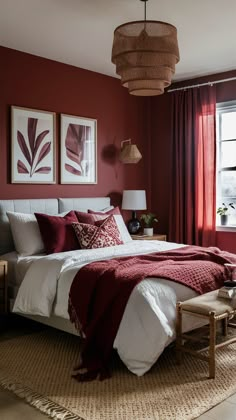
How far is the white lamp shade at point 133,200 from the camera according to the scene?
222 inches

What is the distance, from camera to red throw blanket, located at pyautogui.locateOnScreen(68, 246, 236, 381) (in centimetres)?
305

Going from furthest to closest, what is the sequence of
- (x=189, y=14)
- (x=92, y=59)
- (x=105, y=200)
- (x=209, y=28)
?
1. (x=105, y=200)
2. (x=92, y=59)
3. (x=209, y=28)
4. (x=189, y=14)

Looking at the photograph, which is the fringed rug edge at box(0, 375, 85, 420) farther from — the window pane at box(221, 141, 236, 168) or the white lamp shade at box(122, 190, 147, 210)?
the window pane at box(221, 141, 236, 168)

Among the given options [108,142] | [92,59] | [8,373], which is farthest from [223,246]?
[8,373]

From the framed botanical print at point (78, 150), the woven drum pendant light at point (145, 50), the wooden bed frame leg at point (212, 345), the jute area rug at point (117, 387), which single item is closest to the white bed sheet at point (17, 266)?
the jute area rug at point (117, 387)

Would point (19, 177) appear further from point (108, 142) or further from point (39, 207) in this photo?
point (108, 142)

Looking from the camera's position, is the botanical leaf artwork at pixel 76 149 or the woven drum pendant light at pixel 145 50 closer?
the woven drum pendant light at pixel 145 50

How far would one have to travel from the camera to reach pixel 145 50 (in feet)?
10.4

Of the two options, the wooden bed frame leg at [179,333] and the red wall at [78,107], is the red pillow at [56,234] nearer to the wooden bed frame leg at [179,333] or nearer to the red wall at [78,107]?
the red wall at [78,107]

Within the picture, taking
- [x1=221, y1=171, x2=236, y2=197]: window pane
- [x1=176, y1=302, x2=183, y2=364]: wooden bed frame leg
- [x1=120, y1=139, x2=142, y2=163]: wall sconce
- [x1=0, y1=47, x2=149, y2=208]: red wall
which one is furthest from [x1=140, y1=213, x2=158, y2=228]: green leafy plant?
[x1=176, y1=302, x2=183, y2=364]: wooden bed frame leg

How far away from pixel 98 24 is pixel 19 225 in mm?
2029

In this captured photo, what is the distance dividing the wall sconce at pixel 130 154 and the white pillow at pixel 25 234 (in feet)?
5.94

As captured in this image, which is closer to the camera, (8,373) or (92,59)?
(8,373)

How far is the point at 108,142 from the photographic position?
19.0 ft
